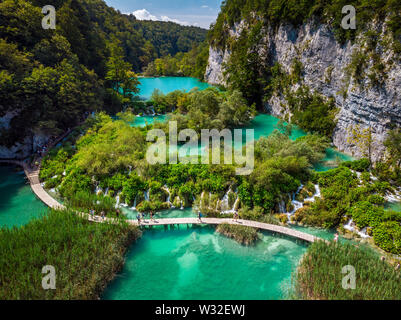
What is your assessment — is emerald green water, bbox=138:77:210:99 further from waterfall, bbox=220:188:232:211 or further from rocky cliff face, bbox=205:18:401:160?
waterfall, bbox=220:188:232:211

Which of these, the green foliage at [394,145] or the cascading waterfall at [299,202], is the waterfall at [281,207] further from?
the green foliage at [394,145]

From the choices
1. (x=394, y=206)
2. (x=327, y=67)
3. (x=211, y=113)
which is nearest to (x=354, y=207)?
(x=394, y=206)

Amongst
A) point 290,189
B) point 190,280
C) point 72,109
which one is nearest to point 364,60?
point 290,189

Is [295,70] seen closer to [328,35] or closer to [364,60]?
[328,35]

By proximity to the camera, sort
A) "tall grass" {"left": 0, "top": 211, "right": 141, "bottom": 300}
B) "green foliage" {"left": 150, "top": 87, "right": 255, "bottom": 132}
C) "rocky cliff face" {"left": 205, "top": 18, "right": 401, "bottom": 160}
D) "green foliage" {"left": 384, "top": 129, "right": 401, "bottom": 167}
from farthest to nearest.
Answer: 1. "green foliage" {"left": 150, "top": 87, "right": 255, "bottom": 132}
2. "rocky cliff face" {"left": 205, "top": 18, "right": 401, "bottom": 160}
3. "green foliage" {"left": 384, "top": 129, "right": 401, "bottom": 167}
4. "tall grass" {"left": 0, "top": 211, "right": 141, "bottom": 300}

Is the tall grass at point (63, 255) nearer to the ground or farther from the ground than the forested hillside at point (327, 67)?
nearer to the ground

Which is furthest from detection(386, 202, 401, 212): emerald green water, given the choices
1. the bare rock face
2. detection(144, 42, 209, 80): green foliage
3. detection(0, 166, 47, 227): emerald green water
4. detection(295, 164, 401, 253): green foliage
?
detection(144, 42, 209, 80): green foliage

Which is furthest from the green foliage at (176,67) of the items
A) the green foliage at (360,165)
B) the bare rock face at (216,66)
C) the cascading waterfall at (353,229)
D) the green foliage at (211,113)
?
the cascading waterfall at (353,229)
